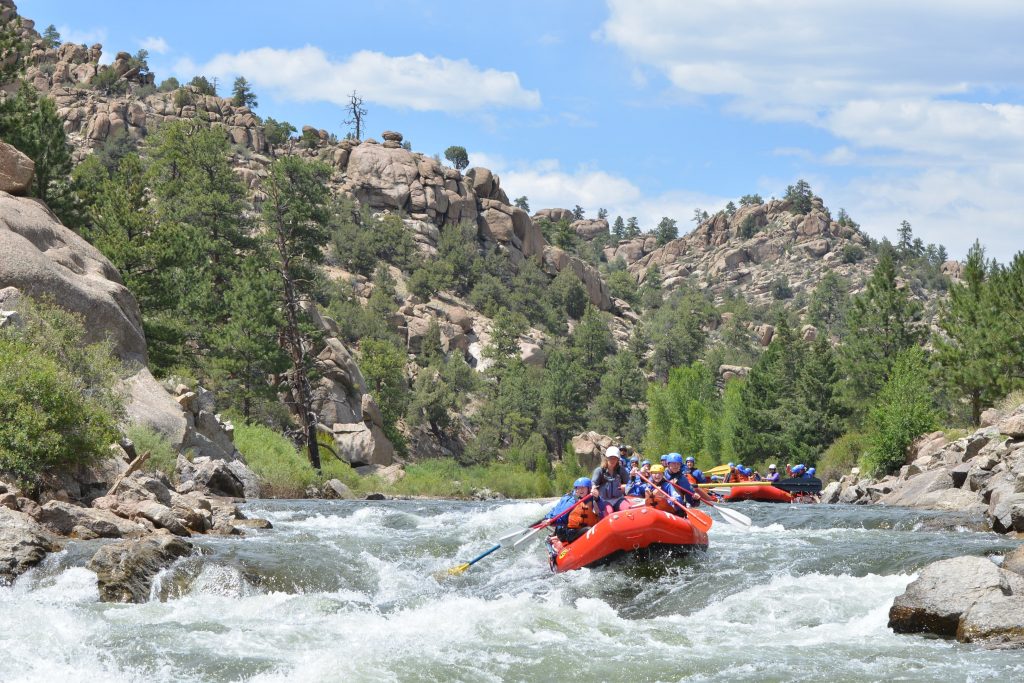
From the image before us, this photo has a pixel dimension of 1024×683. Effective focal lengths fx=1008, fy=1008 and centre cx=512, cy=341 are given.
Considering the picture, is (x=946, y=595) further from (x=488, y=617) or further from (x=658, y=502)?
(x=658, y=502)

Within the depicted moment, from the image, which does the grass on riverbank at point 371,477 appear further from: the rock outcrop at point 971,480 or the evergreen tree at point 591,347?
the evergreen tree at point 591,347

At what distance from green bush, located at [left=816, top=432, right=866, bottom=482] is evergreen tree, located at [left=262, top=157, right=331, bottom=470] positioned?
73.0 feet

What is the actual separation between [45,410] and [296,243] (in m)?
28.3

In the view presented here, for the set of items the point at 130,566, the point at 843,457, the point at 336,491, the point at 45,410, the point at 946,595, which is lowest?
the point at 843,457

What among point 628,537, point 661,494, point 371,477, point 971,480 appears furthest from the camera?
point 371,477

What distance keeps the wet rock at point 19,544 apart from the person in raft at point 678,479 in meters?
8.88

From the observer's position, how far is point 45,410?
1552 cm

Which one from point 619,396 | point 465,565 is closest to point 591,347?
point 619,396

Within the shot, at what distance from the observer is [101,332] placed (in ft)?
77.4

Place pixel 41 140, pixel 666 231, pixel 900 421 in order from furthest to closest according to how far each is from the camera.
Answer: pixel 666 231, pixel 900 421, pixel 41 140

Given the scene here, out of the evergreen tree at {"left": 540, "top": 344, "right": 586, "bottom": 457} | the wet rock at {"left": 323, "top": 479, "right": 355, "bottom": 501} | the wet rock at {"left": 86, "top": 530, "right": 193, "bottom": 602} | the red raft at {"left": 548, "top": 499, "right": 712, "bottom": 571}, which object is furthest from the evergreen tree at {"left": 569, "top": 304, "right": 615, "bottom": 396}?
the wet rock at {"left": 86, "top": 530, "right": 193, "bottom": 602}

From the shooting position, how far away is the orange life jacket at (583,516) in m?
14.1

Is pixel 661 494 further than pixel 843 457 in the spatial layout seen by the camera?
No

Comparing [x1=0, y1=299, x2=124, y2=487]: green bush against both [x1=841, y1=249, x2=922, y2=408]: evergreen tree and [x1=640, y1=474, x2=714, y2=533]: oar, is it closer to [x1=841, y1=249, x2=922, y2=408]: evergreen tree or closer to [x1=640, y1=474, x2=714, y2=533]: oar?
[x1=640, y1=474, x2=714, y2=533]: oar
